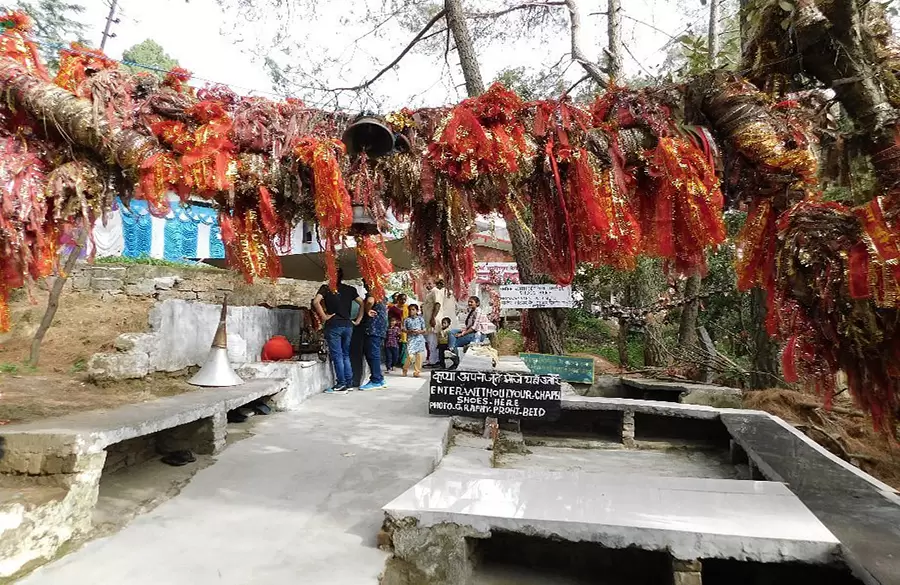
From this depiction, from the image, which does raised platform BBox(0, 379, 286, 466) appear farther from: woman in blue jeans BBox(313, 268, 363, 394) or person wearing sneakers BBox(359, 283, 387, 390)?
person wearing sneakers BBox(359, 283, 387, 390)

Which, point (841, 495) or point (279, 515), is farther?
point (279, 515)

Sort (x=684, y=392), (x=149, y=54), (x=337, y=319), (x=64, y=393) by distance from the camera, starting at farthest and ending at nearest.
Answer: (x=149, y=54) < (x=684, y=392) < (x=337, y=319) < (x=64, y=393)

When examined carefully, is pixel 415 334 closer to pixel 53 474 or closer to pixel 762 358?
pixel 762 358

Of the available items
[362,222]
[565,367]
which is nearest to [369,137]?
[362,222]

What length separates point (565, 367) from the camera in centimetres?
803

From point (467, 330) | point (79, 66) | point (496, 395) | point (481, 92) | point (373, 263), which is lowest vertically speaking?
point (496, 395)

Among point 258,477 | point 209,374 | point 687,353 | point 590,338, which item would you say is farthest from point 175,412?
point 590,338

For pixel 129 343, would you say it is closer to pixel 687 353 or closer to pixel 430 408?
pixel 430 408

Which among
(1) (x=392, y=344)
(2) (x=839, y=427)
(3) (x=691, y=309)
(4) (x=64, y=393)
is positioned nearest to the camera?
(4) (x=64, y=393)

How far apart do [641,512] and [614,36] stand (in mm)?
9760

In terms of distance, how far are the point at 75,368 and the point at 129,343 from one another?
1.56 metres

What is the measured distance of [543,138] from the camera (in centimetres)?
301

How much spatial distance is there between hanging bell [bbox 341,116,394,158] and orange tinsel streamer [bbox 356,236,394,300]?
583mm

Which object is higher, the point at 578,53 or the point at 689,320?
the point at 578,53
